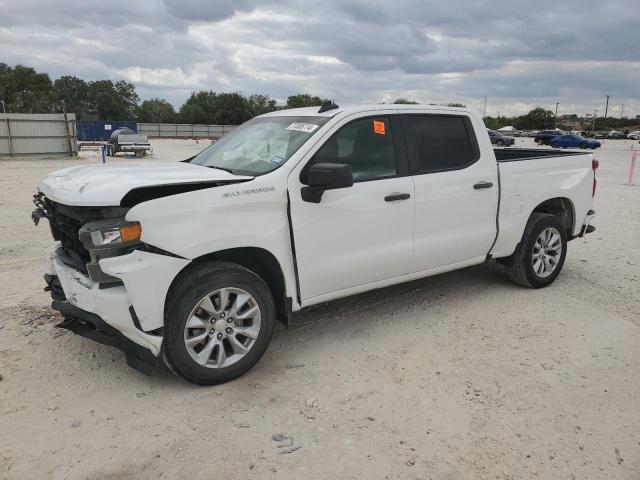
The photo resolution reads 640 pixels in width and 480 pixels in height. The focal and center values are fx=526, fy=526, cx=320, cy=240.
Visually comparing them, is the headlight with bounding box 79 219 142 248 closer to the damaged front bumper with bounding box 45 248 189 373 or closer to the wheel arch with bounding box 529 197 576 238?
the damaged front bumper with bounding box 45 248 189 373

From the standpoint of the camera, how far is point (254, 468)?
110 inches

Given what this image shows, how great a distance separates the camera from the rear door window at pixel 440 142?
4.54 m

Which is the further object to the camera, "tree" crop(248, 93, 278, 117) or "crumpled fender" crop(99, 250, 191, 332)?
"tree" crop(248, 93, 278, 117)

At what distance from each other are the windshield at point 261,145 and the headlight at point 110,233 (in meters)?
1.05

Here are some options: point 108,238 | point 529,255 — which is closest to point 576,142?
point 529,255

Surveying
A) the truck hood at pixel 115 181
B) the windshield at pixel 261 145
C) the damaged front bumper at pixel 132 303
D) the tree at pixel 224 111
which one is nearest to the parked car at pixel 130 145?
the windshield at pixel 261 145

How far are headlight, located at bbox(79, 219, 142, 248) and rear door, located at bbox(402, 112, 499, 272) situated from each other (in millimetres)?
2337

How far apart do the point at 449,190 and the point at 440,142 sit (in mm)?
450

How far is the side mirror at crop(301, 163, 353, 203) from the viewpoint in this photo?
360cm

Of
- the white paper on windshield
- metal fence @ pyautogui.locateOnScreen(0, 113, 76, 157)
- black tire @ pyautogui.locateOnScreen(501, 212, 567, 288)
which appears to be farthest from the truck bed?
metal fence @ pyautogui.locateOnScreen(0, 113, 76, 157)

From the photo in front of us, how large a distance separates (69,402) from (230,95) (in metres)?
96.5

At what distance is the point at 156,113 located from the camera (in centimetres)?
11488

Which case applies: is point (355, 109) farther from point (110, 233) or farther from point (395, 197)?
point (110, 233)

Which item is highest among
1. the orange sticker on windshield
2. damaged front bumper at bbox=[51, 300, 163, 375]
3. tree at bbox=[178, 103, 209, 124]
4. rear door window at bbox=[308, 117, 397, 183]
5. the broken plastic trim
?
tree at bbox=[178, 103, 209, 124]
